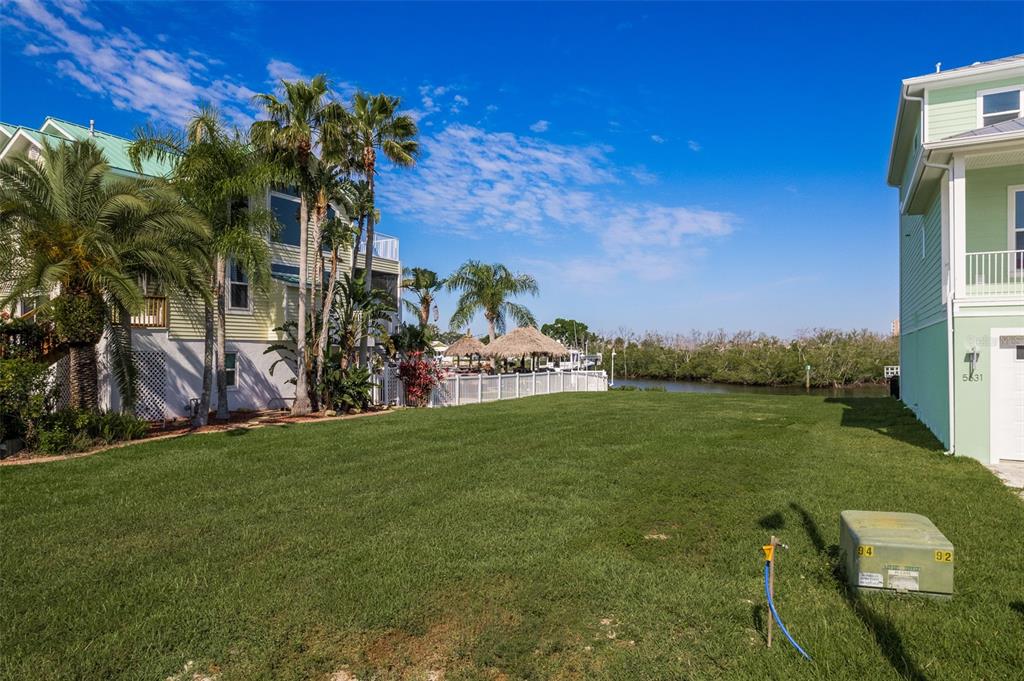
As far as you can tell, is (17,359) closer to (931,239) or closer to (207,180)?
(207,180)

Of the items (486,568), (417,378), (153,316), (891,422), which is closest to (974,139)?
(891,422)

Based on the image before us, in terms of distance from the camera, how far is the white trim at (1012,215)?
→ 426 inches

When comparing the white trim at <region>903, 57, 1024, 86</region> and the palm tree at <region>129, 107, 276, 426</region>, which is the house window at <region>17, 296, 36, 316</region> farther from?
the white trim at <region>903, 57, 1024, 86</region>

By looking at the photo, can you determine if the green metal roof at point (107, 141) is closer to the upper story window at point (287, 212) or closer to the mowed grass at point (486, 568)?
the upper story window at point (287, 212)

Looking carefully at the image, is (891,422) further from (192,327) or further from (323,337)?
(192,327)

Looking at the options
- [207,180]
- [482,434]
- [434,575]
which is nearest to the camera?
[434,575]

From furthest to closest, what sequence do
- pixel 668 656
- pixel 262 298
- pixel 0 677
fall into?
pixel 262 298
pixel 668 656
pixel 0 677

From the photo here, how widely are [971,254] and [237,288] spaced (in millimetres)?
17293

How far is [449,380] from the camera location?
66.0 ft

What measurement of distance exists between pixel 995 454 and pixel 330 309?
14811 mm

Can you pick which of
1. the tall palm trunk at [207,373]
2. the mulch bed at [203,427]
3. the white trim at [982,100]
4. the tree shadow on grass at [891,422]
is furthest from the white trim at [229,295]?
the white trim at [982,100]

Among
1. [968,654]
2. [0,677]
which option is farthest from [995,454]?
[0,677]

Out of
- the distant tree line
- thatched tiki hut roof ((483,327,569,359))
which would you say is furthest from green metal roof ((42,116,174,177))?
the distant tree line

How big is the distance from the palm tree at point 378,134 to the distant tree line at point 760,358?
116 ft
